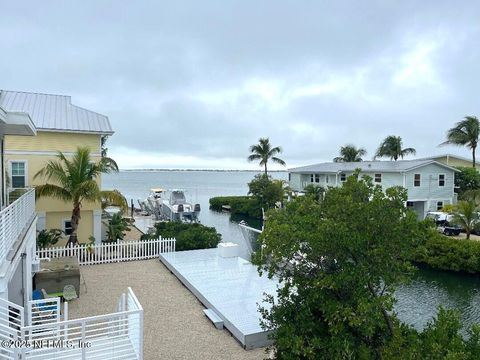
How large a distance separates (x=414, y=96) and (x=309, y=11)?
20578mm

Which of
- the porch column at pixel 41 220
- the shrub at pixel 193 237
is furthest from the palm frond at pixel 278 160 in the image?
the porch column at pixel 41 220

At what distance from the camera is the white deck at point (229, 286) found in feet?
29.1

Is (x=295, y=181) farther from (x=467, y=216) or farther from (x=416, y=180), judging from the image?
(x=467, y=216)

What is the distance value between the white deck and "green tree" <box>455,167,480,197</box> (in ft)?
102

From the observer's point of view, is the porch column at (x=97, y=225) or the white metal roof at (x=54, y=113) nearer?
the white metal roof at (x=54, y=113)

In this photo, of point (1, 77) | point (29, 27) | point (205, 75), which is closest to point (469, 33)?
point (205, 75)

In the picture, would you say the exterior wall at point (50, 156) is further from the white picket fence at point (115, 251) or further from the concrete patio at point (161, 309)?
the concrete patio at point (161, 309)

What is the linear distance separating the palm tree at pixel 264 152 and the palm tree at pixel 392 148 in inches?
612

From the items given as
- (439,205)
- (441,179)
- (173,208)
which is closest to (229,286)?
(173,208)

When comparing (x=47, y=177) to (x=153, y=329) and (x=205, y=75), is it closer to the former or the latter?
(x=153, y=329)

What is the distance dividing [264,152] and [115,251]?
35.3 metres

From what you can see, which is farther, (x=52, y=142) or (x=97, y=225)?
(x=97, y=225)

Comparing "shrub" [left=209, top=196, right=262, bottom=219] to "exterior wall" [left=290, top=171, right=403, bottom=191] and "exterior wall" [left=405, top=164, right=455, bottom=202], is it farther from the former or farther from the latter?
"exterior wall" [left=405, top=164, right=455, bottom=202]

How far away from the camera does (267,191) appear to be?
4062 centimetres
